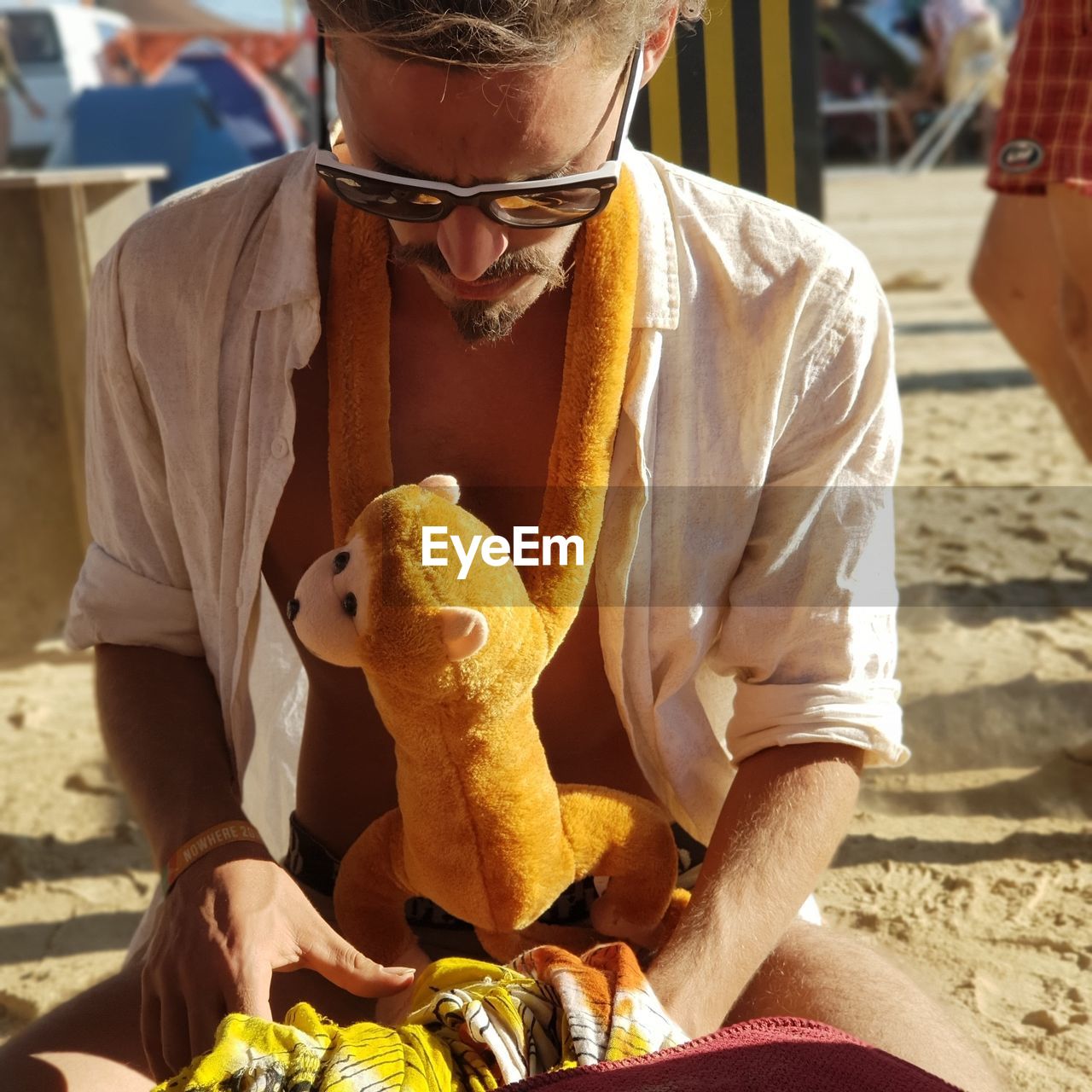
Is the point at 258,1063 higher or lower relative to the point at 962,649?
higher

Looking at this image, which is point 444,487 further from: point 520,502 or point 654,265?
point 654,265

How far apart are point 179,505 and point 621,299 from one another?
0.57 meters

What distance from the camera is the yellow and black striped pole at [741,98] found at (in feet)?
7.18

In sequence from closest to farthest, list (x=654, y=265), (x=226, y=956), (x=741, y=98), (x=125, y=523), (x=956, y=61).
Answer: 1. (x=226, y=956)
2. (x=654, y=265)
3. (x=125, y=523)
4. (x=741, y=98)
5. (x=956, y=61)

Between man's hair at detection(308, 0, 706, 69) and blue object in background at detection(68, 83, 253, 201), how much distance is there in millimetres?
5964

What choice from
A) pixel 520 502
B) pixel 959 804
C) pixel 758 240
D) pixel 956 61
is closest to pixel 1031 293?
pixel 959 804

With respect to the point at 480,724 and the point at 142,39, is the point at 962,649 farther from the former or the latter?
the point at 142,39

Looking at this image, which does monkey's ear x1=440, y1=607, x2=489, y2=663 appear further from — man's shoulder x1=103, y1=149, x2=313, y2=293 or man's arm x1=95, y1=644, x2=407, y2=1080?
man's shoulder x1=103, y1=149, x2=313, y2=293

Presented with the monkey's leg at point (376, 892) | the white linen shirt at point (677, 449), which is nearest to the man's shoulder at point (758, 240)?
the white linen shirt at point (677, 449)

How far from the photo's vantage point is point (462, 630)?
127cm

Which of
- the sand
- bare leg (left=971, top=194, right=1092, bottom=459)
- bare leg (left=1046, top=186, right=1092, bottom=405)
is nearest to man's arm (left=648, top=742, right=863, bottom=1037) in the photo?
the sand

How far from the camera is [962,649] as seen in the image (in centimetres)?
354

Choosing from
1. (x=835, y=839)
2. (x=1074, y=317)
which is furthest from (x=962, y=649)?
(x=835, y=839)

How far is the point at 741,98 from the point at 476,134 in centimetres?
100
